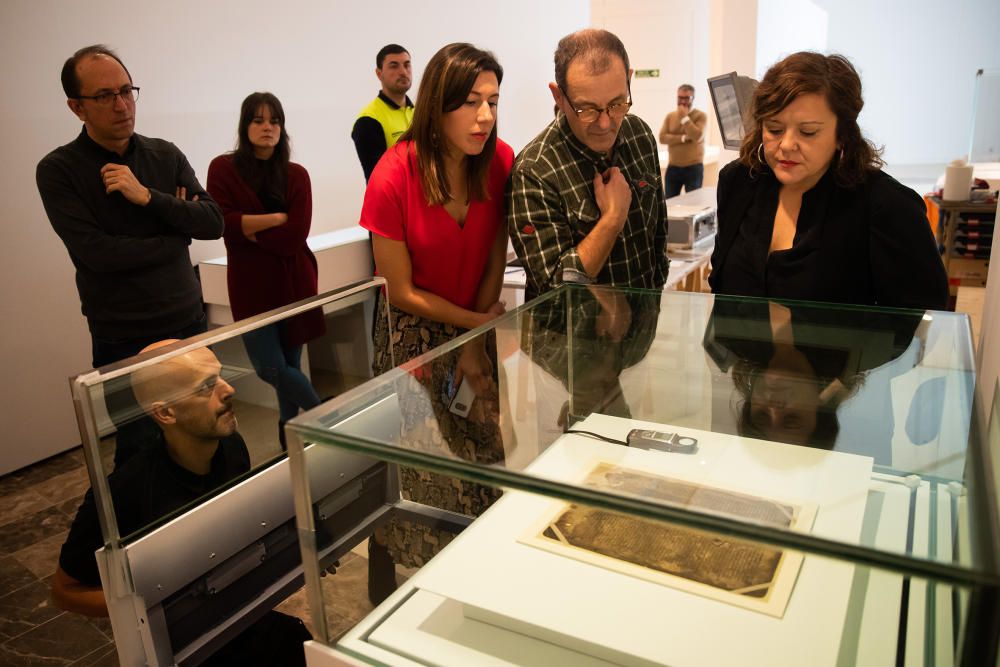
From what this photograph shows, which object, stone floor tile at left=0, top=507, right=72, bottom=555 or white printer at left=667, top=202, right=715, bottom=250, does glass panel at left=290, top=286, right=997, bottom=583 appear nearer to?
stone floor tile at left=0, top=507, right=72, bottom=555

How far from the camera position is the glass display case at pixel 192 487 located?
1.11 meters

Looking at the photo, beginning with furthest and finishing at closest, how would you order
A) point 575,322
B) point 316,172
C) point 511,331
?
1. point 316,172
2. point 575,322
3. point 511,331

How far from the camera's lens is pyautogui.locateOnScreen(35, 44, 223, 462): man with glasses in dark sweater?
2.49m

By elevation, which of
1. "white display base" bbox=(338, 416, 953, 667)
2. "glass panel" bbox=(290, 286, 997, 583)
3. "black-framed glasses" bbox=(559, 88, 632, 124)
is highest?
"black-framed glasses" bbox=(559, 88, 632, 124)

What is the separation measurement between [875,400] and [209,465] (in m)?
1.01

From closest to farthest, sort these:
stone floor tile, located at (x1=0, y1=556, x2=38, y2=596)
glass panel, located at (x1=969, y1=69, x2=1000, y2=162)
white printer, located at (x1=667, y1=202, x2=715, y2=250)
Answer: stone floor tile, located at (x1=0, y1=556, x2=38, y2=596) → white printer, located at (x1=667, y1=202, x2=715, y2=250) → glass panel, located at (x1=969, y1=69, x2=1000, y2=162)

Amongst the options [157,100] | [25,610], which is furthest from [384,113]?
[25,610]

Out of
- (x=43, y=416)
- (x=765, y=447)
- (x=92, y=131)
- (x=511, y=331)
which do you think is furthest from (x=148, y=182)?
(x=765, y=447)

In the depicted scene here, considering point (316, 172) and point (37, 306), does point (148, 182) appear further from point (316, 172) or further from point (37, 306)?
point (316, 172)

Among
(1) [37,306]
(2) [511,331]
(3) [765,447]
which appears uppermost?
(2) [511,331]

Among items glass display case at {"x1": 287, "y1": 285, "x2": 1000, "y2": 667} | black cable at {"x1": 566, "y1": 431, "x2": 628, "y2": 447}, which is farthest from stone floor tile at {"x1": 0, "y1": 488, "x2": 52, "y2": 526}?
black cable at {"x1": 566, "y1": 431, "x2": 628, "y2": 447}

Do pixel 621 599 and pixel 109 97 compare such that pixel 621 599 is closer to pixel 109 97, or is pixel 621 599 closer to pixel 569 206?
pixel 569 206

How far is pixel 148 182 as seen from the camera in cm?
268

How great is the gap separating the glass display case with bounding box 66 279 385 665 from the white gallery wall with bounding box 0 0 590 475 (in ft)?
8.69
